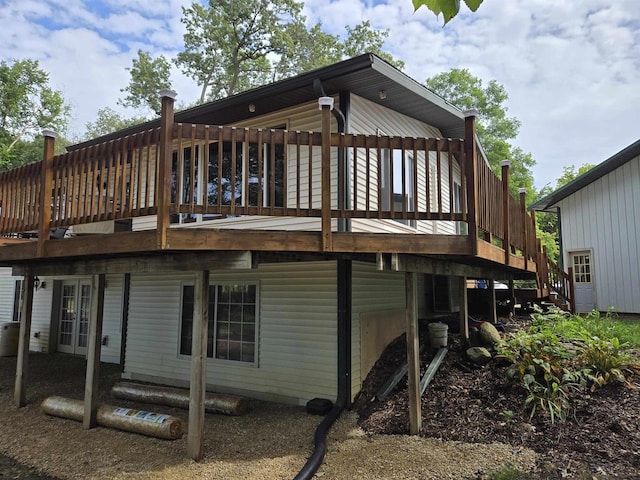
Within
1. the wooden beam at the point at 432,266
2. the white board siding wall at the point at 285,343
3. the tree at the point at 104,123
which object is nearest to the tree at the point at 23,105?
the tree at the point at 104,123

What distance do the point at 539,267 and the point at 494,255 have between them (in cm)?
500

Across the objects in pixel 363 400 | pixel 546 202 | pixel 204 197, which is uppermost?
pixel 546 202

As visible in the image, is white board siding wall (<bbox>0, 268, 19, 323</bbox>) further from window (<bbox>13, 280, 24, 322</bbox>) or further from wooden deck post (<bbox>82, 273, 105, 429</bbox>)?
wooden deck post (<bbox>82, 273, 105, 429</bbox>)

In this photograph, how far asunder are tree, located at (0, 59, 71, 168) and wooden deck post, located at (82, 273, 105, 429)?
942 inches

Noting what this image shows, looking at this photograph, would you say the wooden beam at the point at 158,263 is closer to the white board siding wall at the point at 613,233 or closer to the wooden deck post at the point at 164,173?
the wooden deck post at the point at 164,173

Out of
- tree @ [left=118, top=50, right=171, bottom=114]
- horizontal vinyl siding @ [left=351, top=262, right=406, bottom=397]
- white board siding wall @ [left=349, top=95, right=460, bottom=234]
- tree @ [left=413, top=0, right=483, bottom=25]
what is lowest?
horizontal vinyl siding @ [left=351, top=262, right=406, bottom=397]

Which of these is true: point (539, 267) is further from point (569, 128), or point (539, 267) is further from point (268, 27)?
point (569, 128)

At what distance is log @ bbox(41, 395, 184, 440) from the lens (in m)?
4.93

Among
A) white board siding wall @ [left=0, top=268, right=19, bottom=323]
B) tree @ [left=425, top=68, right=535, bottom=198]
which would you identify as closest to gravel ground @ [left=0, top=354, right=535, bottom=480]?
white board siding wall @ [left=0, top=268, right=19, bottom=323]

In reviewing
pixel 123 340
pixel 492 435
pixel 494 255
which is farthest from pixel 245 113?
pixel 492 435

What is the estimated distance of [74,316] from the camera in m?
11.7

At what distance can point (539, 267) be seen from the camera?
9516 millimetres

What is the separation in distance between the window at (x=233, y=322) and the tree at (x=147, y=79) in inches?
932

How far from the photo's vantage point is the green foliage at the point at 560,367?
4863mm
